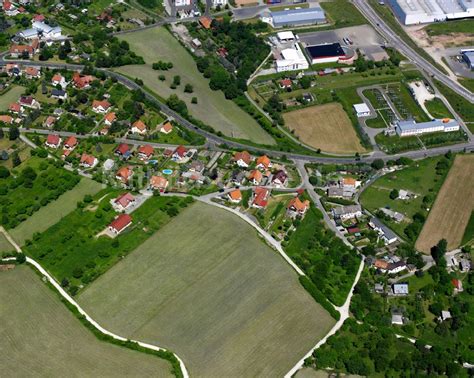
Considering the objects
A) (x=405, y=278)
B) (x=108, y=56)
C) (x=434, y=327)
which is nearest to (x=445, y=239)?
(x=405, y=278)

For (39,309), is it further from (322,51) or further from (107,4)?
(107,4)

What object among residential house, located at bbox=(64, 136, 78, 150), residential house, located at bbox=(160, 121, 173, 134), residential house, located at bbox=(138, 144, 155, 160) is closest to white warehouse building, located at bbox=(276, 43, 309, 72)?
residential house, located at bbox=(160, 121, 173, 134)

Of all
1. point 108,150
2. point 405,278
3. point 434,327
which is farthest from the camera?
point 108,150

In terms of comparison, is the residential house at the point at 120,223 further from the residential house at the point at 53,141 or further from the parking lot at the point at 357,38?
the parking lot at the point at 357,38

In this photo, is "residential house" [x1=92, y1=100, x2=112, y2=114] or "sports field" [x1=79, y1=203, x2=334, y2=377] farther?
"residential house" [x1=92, y1=100, x2=112, y2=114]

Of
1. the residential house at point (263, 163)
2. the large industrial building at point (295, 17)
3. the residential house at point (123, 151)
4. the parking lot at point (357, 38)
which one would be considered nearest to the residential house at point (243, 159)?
the residential house at point (263, 163)

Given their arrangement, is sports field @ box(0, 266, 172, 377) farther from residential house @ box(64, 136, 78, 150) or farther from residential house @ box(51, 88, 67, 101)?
residential house @ box(51, 88, 67, 101)

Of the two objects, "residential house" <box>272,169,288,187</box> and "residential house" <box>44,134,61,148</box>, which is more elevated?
"residential house" <box>44,134,61,148</box>
